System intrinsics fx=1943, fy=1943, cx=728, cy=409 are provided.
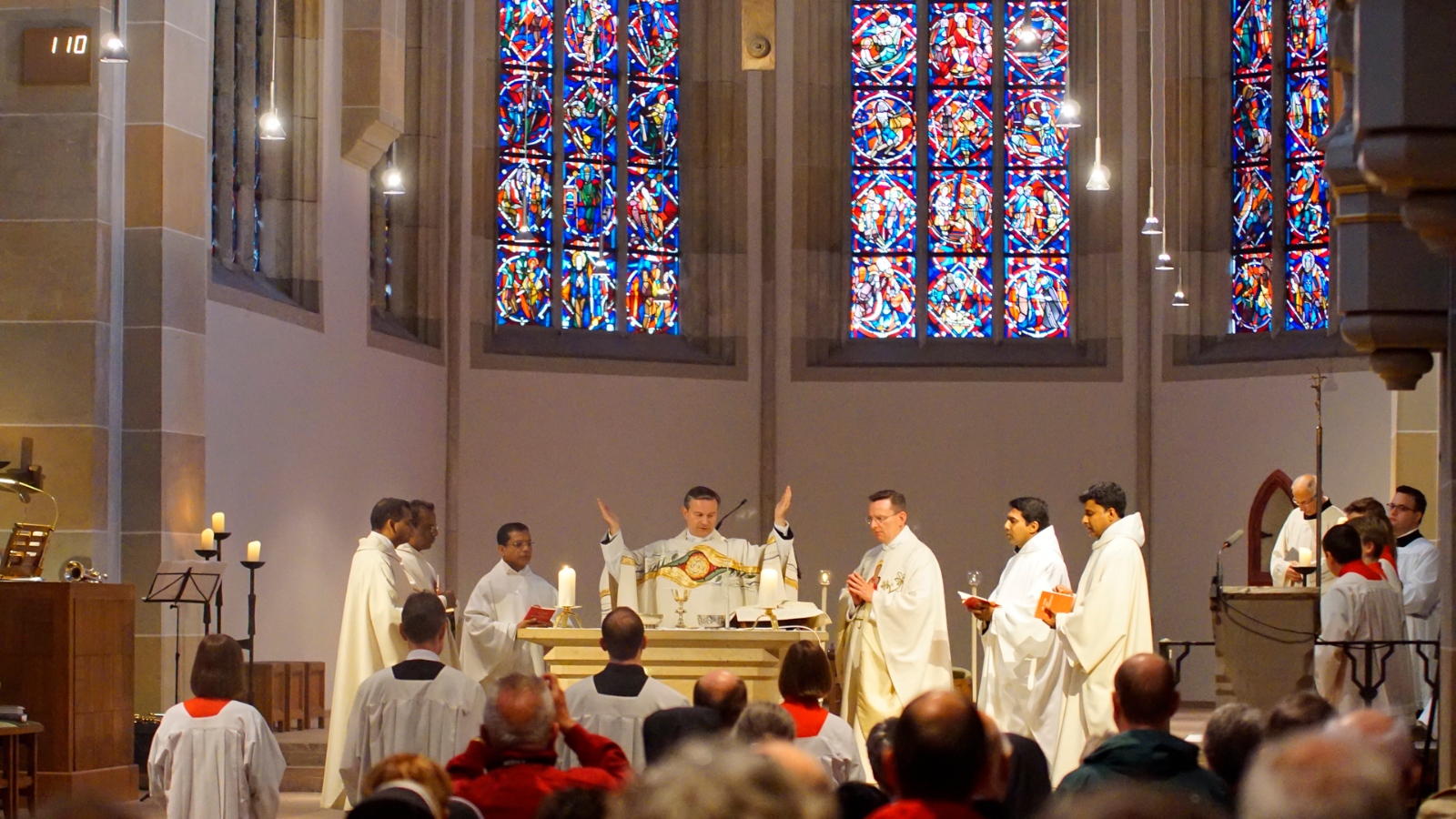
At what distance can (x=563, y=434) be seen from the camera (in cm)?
1588

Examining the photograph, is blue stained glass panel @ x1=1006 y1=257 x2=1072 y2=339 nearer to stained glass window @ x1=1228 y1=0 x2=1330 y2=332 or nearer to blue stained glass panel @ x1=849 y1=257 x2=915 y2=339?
blue stained glass panel @ x1=849 y1=257 x2=915 y2=339

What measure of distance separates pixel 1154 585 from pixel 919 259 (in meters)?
3.47

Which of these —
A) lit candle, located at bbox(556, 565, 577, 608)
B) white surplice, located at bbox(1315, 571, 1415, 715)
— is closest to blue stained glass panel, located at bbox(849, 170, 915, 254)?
white surplice, located at bbox(1315, 571, 1415, 715)

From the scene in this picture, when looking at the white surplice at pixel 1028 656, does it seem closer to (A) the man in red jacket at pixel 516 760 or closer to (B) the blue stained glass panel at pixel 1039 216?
(A) the man in red jacket at pixel 516 760

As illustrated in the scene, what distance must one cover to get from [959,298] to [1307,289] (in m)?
2.93

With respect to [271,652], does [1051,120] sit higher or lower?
higher

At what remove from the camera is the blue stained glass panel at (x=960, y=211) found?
669 inches

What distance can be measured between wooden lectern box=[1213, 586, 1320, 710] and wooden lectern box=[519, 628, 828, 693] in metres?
2.79

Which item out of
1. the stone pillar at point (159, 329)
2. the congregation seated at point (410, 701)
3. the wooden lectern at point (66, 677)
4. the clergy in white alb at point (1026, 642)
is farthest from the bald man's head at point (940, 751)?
the stone pillar at point (159, 329)

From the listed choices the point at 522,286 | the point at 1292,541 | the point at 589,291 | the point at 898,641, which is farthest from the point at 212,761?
the point at 589,291

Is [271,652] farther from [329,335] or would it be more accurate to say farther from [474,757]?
[474,757]

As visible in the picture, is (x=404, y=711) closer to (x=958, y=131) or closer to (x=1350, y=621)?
(x=1350, y=621)

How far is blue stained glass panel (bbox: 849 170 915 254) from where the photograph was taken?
1702 centimetres

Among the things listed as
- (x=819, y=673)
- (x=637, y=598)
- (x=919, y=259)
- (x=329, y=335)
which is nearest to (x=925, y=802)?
(x=819, y=673)
